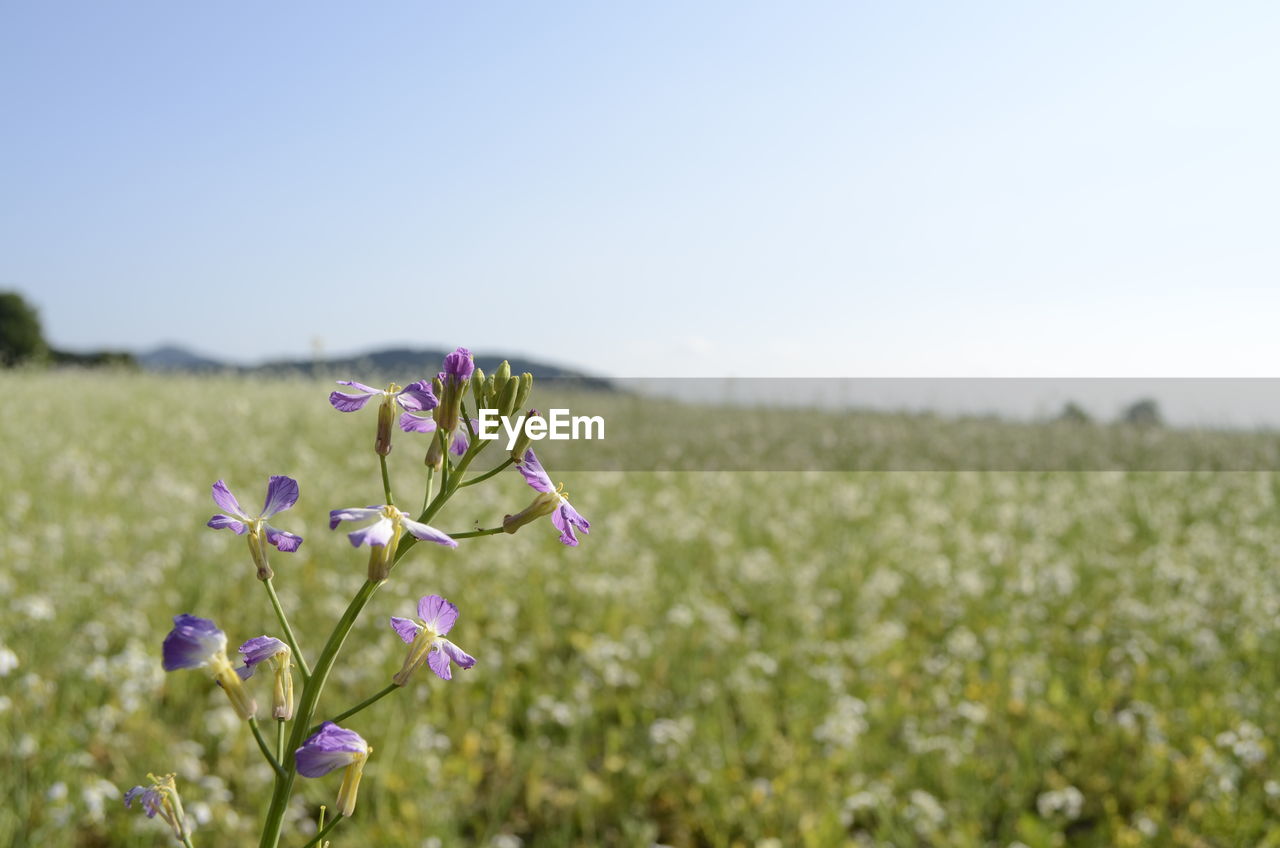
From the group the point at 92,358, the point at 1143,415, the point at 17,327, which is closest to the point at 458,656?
the point at 1143,415

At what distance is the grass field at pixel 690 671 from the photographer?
3424mm

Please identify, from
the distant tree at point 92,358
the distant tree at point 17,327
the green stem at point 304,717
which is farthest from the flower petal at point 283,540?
the distant tree at point 17,327

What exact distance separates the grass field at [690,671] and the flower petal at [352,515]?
70.0 inches

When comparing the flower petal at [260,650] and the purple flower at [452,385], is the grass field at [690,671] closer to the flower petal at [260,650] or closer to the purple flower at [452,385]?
the flower petal at [260,650]

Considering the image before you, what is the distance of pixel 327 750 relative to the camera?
74 cm

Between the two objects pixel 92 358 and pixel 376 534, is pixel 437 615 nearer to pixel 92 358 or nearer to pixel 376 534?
pixel 376 534

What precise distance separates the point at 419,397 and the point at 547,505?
0.16 metres

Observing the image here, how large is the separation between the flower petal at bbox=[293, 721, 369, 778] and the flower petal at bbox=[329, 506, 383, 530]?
0.52 ft

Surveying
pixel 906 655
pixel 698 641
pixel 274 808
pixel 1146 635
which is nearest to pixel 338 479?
pixel 698 641

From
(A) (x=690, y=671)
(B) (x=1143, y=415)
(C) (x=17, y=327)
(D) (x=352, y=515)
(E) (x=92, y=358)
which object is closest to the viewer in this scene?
(D) (x=352, y=515)

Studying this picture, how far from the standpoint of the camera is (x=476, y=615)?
509 cm

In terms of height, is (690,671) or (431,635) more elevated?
(431,635)

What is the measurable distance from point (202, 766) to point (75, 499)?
371 cm

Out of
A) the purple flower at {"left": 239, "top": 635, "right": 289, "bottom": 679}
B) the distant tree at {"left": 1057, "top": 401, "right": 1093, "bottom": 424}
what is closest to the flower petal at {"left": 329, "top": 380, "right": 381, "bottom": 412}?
the purple flower at {"left": 239, "top": 635, "right": 289, "bottom": 679}
